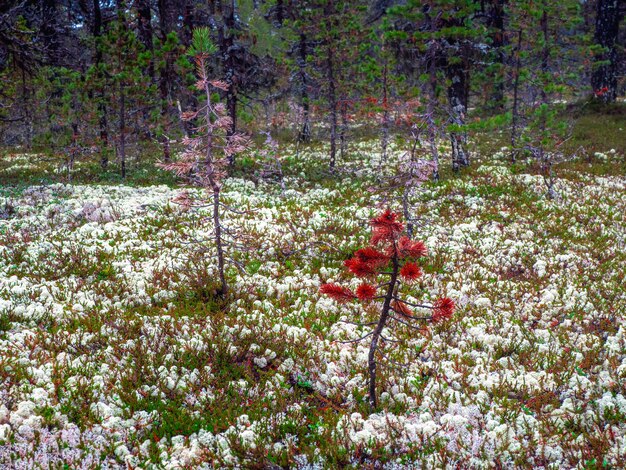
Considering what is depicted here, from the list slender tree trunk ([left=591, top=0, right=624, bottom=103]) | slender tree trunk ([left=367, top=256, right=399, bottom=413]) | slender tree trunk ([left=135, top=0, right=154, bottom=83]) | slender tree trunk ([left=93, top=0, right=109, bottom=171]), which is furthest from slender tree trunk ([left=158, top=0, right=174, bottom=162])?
slender tree trunk ([left=591, top=0, right=624, bottom=103])

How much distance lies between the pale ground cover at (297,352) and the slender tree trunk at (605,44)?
20821 mm

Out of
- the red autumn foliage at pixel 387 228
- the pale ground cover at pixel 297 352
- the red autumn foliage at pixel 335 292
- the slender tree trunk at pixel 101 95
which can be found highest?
the slender tree trunk at pixel 101 95

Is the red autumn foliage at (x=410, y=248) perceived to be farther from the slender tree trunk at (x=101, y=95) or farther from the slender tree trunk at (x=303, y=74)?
the slender tree trunk at (x=303, y=74)

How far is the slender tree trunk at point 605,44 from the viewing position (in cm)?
2586

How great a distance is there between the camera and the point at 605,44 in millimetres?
25922

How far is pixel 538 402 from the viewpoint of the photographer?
4875 mm

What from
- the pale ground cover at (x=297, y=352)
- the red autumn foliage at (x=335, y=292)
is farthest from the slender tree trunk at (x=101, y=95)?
the red autumn foliage at (x=335, y=292)

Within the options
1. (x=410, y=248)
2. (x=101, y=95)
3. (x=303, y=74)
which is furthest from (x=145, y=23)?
(x=410, y=248)

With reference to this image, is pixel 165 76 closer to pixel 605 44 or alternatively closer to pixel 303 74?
pixel 303 74

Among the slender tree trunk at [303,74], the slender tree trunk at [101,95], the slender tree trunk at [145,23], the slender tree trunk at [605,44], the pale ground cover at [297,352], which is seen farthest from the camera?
the slender tree trunk at [605,44]

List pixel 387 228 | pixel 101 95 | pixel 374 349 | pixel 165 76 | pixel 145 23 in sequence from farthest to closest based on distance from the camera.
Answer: pixel 145 23 < pixel 165 76 < pixel 101 95 < pixel 374 349 < pixel 387 228

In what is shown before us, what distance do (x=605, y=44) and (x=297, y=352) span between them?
29701mm

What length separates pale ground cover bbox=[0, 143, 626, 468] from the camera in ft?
14.2

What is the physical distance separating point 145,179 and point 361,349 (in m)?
14.3
